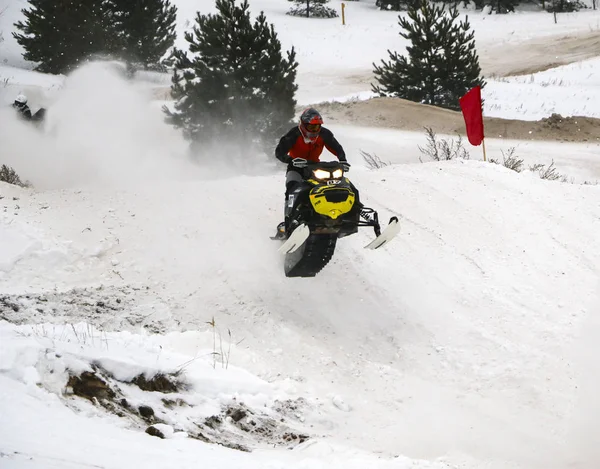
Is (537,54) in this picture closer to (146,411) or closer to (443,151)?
(443,151)

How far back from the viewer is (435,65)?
1040 inches

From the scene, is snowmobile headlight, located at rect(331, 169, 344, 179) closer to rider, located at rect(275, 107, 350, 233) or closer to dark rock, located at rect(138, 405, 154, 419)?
rider, located at rect(275, 107, 350, 233)

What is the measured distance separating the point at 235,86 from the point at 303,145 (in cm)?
1068

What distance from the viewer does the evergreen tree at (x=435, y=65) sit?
84.4 feet

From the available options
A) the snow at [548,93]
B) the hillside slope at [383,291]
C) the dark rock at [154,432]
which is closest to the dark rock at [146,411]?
the dark rock at [154,432]

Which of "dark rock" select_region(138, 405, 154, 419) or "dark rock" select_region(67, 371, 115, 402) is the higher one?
"dark rock" select_region(67, 371, 115, 402)

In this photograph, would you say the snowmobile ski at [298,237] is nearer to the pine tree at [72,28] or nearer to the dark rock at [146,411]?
the dark rock at [146,411]

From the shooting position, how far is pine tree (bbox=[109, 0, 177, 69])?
29828 millimetres

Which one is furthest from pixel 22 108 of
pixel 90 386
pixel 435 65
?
pixel 435 65

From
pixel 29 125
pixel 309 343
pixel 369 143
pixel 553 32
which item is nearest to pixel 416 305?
pixel 309 343

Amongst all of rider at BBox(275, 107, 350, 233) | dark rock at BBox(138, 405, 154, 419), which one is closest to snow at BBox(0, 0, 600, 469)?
dark rock at BBox(138, 405, 154, 419)

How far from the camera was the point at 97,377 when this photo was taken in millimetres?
5262

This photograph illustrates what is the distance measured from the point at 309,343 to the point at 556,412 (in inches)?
112

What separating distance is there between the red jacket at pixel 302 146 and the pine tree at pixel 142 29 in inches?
933
